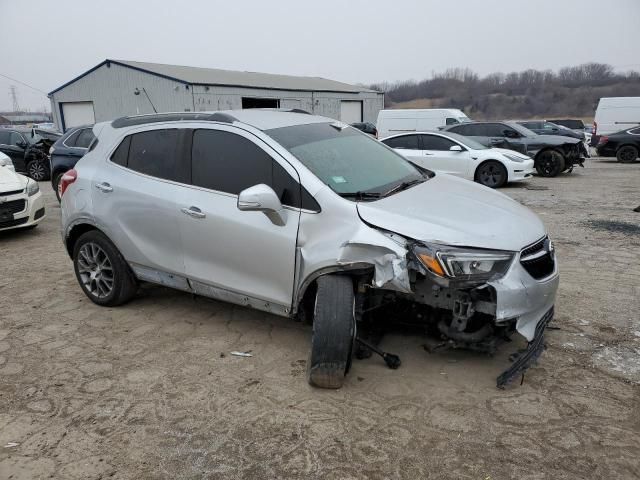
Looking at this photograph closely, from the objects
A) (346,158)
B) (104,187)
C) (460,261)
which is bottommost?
(460,261)

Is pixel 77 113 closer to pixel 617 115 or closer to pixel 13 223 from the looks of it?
pixel 13 223

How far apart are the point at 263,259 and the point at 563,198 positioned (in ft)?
28.6

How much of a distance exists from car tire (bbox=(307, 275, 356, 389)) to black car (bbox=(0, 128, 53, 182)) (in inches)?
582

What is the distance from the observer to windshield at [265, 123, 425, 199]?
3557 millimetres

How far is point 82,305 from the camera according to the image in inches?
188

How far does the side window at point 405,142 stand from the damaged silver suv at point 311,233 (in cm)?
794

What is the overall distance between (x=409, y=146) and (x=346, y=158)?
28.8 feet

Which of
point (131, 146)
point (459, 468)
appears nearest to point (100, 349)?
point (131, 146)

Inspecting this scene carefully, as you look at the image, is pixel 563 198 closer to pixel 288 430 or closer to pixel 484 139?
pixel 484 139

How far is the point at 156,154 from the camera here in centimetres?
417

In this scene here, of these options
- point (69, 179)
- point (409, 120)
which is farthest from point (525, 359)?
point (409, 120)

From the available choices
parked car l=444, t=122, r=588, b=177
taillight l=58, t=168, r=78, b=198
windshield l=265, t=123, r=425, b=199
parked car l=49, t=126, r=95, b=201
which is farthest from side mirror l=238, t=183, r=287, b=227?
parked car l=444, t=122, r=588, b=177

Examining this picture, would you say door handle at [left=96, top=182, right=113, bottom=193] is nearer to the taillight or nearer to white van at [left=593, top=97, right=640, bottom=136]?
the taillight

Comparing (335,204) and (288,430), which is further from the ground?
(335,204)
